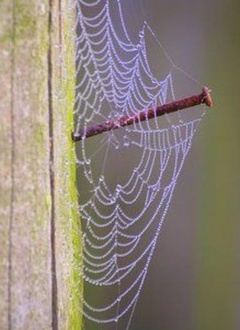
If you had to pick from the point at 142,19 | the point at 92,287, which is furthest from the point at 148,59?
the point at 92,287

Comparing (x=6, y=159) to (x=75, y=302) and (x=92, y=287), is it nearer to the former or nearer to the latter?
(x=75, y=302)

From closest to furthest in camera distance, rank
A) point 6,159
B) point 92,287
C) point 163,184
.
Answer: point 6,159 < point 92,287 < point 163,184

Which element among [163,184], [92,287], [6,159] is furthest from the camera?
[163,184]

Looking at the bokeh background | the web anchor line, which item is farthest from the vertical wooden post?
the bokeh background

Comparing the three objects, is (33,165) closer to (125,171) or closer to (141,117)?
(141,117)

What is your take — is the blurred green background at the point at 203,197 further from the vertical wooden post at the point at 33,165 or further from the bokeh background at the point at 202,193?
the vertical wooden post at the point at 33,165

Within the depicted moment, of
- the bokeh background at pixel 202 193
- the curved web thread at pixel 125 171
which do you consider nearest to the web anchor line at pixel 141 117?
the curved web thread at pixel 125 171
